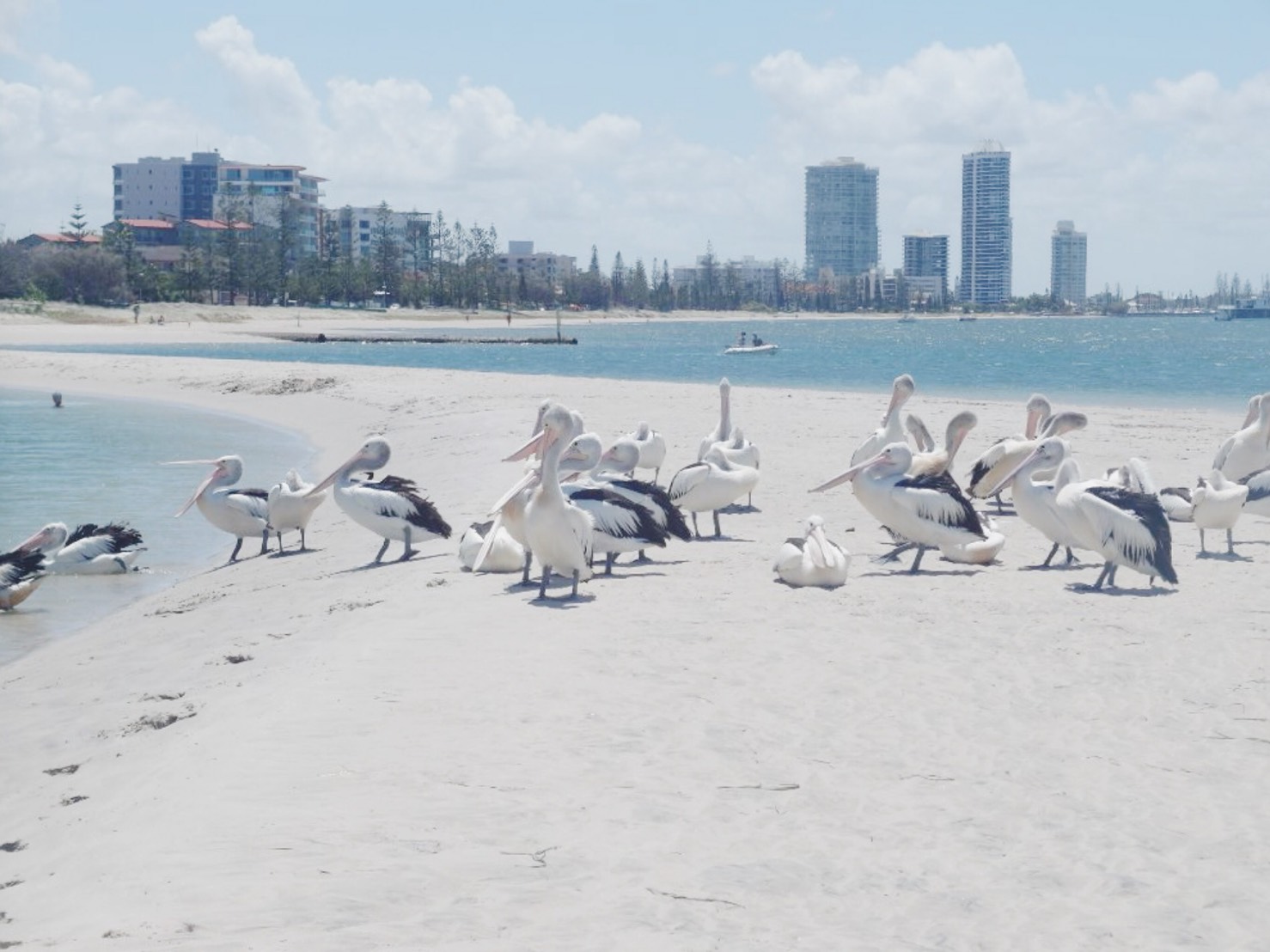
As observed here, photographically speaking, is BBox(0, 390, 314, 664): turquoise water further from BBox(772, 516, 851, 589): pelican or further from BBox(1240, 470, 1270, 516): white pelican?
BBox(1240, 470, 1270, 516): white pelican

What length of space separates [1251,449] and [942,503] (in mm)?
4439

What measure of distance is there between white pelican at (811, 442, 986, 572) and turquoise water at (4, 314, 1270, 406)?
2724 centimetres

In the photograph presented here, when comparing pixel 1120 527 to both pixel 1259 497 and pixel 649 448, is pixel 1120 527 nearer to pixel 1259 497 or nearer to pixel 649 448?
pixel 1259 497

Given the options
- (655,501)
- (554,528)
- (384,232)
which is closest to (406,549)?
(655,501)

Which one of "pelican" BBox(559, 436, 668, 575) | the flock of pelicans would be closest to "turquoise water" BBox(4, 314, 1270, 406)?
the flock of pelicans

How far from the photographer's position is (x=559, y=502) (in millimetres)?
8672

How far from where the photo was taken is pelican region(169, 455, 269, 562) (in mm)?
12398

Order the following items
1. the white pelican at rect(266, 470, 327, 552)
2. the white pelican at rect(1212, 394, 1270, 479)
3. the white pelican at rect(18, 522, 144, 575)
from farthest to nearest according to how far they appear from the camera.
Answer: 1. the white pelican at rect(1212, 394, 1270, 479)
2. the white pelican at rect(18, 522, 144, 575)
3. the white pelican at rect(266, 470, 327, 552)

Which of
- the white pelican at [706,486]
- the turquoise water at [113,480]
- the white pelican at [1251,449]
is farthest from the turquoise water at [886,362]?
the white pelican at [706,486]

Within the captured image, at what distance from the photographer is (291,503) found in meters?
12.1

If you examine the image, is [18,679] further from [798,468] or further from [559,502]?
[798,468]

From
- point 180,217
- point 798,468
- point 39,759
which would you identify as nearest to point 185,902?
point 39,759

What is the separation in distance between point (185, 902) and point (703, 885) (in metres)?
1.52

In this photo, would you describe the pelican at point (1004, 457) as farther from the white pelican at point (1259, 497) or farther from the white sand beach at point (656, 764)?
the white sand beach at point (656, 764)
